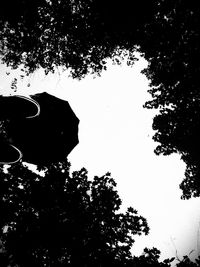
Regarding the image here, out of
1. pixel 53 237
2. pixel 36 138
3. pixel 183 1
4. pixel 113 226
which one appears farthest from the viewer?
pixel 183 1

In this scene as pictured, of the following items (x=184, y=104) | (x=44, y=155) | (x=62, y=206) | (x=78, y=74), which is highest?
(x=78, y=74)

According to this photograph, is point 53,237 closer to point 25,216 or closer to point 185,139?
point 25,216

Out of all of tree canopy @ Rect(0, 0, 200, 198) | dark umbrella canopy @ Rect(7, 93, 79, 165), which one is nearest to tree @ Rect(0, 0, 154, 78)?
tree canopy @ Rect(0, 0, 200, 198)

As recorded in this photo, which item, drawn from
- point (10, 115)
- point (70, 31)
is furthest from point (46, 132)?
point (70, 31)

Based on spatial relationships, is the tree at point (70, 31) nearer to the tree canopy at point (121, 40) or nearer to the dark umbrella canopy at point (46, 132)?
the tree canopy at point (121, 40)

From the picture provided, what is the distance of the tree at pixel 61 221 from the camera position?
36.1 ft

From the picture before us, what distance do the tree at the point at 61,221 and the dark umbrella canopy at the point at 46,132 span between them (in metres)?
10.3

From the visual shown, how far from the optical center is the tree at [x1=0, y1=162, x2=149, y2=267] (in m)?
11.0

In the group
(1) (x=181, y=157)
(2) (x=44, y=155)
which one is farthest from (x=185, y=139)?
(2) (x=44, y=155)

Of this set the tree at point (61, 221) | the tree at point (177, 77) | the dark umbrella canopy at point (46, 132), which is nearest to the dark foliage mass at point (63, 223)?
the tree at point (61, 221)

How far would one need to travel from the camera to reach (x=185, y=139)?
18.0m

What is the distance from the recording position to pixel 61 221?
451 inches

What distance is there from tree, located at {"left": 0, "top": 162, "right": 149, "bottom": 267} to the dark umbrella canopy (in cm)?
1031

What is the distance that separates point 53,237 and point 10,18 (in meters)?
12.5
